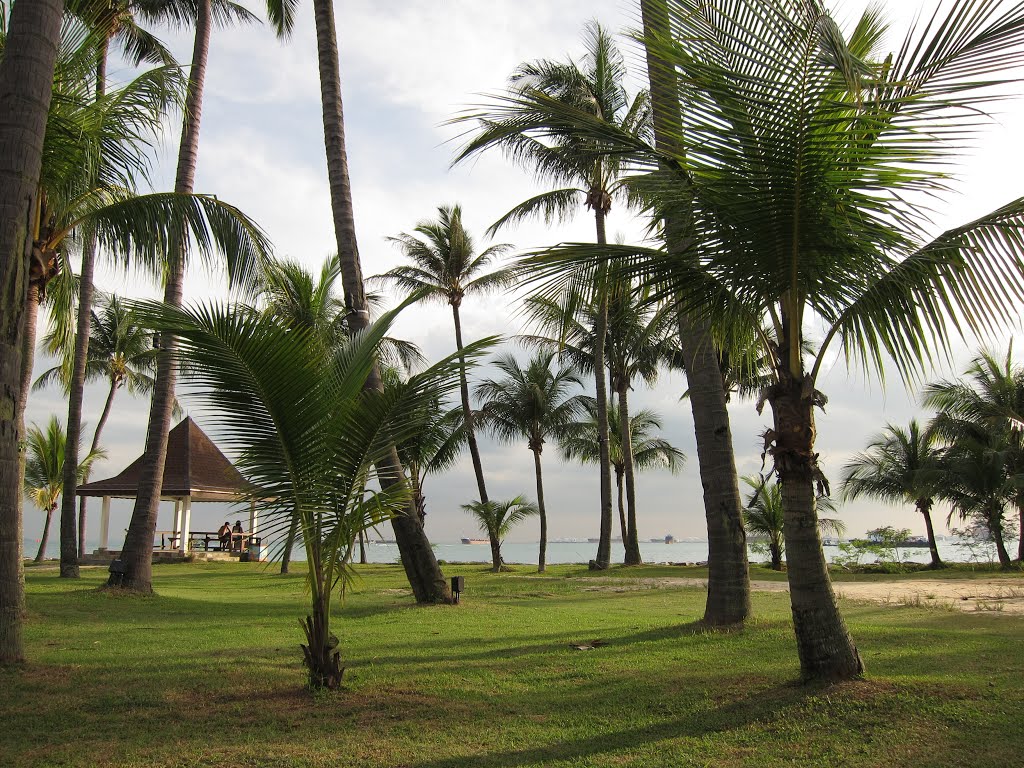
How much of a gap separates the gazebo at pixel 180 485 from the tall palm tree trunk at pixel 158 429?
12.2 meters

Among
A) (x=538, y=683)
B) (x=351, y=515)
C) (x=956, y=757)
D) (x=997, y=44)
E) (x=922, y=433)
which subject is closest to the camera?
(x=956, y=757)

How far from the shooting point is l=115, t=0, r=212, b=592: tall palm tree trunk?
12.2 m

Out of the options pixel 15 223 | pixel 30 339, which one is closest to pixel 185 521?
pixel 30 339

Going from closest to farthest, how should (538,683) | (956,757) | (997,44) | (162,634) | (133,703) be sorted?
(956,757)
(997,44)
(133,703)
(538,683)
(162,634)

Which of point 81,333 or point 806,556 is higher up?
point 81,333

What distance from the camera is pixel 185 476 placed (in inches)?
1004

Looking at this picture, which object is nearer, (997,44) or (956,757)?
(956,757)

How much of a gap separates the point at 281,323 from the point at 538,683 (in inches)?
139

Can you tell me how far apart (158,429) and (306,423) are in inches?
352

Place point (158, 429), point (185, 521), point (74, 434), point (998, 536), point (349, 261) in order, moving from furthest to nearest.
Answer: point (185, 521), point (998, 536), point (74, 434), point (158, 429), point (349, 261)

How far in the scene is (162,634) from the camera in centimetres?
809

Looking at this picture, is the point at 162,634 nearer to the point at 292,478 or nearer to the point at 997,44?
the point at 292,478

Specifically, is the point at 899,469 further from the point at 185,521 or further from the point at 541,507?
the point at 185,521

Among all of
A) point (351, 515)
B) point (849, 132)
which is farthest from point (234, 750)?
point (849, 132)
